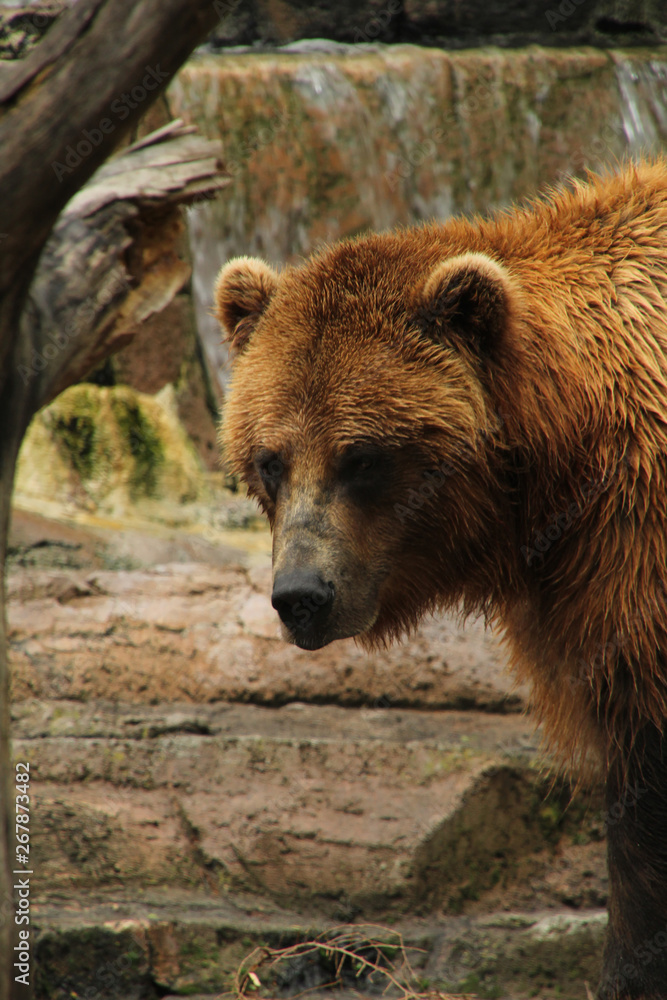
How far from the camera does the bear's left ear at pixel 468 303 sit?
317cm

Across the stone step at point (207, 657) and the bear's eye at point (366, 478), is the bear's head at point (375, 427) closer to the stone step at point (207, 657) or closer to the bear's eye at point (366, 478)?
the bear's eye at point (366, 478)

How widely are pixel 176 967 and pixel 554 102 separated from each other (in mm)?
9653

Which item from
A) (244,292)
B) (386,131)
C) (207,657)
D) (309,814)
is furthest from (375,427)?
(386,131)

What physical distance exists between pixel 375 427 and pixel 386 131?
7786 mm

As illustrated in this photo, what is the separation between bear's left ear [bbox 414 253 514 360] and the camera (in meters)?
3.17

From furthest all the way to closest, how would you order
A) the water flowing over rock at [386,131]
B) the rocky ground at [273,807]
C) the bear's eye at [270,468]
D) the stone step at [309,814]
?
the water flowing over rock at [386,131] < the stone step at [309,814] < the rocky ground at [273,807] < the bear's eye at [270,468]

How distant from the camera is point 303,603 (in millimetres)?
3121

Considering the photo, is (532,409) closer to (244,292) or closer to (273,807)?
(244,292)

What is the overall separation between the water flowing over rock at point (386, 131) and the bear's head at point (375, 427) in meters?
6.11

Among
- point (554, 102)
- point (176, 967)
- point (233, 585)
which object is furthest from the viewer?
point (554, 102)

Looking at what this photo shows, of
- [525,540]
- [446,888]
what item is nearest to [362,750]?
[446,888]

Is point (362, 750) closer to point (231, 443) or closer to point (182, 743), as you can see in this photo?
point (182, 743)

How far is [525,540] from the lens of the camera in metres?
3.47

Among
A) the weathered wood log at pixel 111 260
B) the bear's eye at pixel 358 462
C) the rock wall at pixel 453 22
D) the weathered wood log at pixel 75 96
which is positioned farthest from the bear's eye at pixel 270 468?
the rock wall at pixel 453 22
